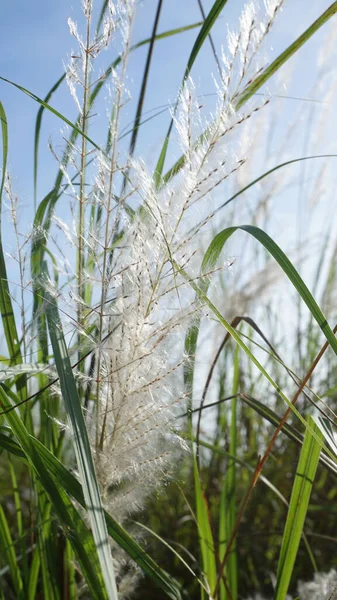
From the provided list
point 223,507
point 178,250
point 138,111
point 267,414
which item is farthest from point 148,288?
point 223,507

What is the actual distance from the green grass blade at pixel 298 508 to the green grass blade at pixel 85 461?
36 cm

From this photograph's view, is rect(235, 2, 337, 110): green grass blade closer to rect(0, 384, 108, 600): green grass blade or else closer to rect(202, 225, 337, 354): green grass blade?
rect(202, 225, 337, 354): green grass blade

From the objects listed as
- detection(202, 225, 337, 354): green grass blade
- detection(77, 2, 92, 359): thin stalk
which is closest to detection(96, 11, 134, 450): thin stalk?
detection(77, 2, 92, 359): thin stalk

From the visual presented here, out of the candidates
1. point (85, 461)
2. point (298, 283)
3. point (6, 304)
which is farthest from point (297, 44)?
point (85, 461)

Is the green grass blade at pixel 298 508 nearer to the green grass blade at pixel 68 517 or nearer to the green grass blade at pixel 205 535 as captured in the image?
the green grass blade at pixel 205 535

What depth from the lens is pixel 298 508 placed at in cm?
89

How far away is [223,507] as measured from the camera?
48.0 inches

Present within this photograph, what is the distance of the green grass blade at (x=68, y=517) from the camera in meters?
0.77

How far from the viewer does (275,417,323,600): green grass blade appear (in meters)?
0.87

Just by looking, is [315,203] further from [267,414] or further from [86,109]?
[86,109]

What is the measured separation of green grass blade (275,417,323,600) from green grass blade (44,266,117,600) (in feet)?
1.17

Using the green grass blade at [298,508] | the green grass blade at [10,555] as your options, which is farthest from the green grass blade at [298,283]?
the green grass blade at [10,555]

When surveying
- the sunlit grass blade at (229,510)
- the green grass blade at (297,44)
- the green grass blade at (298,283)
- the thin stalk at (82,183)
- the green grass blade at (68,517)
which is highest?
the green grass blade at (297,44)

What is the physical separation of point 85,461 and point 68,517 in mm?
Result: 184
